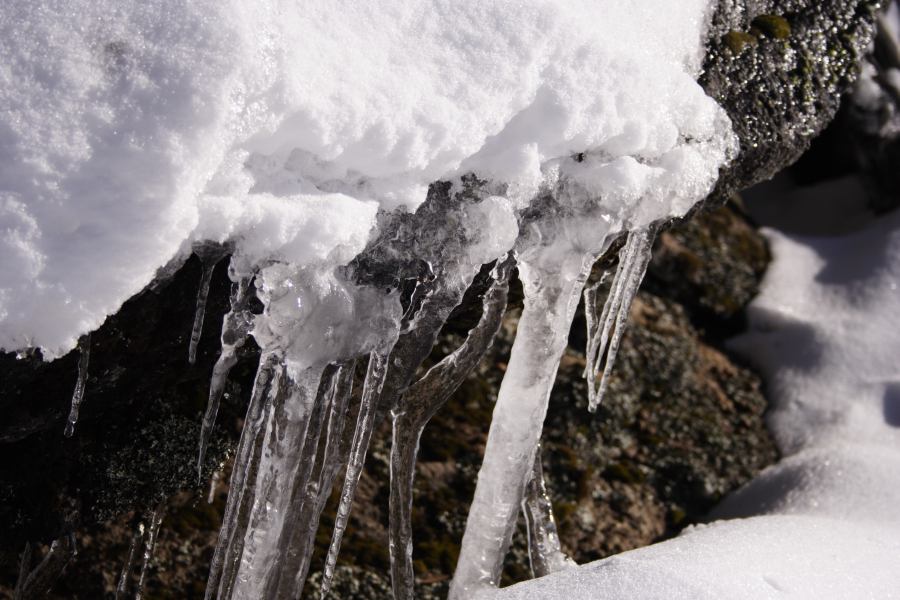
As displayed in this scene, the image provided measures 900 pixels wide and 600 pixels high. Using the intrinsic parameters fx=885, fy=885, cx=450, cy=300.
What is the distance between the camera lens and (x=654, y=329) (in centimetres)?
378

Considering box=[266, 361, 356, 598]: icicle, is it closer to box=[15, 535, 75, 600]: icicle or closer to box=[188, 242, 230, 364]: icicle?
box=[188, 242, 230, 364]: icicle

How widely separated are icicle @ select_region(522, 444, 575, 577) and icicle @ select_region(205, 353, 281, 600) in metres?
0.73

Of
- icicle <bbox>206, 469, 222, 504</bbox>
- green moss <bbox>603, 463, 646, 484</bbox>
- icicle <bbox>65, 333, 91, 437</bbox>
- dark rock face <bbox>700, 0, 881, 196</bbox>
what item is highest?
dark rock face <bbox>700, 0, 881, 196</bbox>

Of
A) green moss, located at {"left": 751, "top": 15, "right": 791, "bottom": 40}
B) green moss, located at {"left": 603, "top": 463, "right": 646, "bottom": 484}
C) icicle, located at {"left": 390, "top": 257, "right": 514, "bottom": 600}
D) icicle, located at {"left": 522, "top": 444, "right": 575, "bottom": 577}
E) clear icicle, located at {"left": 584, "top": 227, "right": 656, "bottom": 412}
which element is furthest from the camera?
green moss, located at {"left": 603, "top": 463, "right": 646, "bottom": 484}

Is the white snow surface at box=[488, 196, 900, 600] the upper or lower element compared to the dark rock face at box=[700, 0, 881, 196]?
lower

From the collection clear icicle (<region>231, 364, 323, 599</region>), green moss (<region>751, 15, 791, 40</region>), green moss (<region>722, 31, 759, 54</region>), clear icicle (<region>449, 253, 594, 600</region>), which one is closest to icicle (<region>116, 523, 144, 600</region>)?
clear icicle (<region>231, 364, 323, 599</region>)

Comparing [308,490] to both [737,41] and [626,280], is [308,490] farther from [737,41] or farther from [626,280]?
[737,41]

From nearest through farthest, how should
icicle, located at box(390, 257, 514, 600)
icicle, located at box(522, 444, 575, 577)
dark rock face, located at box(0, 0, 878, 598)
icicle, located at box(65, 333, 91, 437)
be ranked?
icicle, located at box(65, 333, 91, 437), dark rock face, located at box(0, 0, 878, 598), icicle, located at box(390, 257, 514, 600), icicle, located at box(522, 444, 575, 577)

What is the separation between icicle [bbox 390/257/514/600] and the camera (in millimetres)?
1954

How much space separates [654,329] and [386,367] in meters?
2.21

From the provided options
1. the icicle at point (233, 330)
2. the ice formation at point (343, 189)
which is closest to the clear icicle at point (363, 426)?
the ice formation at point (343, 189)

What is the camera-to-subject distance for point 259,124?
1.43m

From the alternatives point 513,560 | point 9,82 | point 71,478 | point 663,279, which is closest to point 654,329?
point 663,279

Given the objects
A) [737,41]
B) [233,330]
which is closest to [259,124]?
[233,330]
